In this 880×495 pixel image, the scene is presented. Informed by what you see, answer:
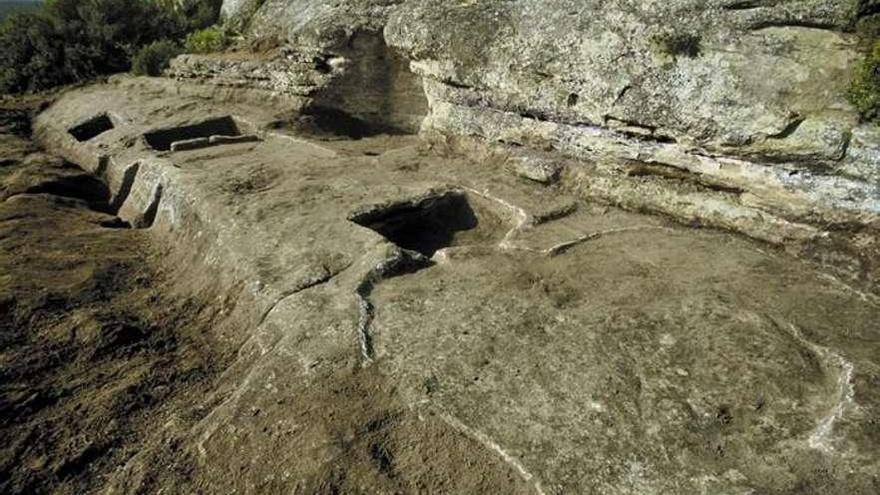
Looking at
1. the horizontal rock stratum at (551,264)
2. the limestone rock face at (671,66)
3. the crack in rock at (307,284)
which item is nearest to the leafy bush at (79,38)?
the horizontal rock stratum at (551,264)

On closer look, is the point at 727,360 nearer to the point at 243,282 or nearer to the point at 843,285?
the point at 843,285

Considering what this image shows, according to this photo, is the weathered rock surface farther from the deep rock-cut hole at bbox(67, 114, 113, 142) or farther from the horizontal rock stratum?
the deep rock-cut hole at bbox(67, 114, 113, 142)

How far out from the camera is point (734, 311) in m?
5.22

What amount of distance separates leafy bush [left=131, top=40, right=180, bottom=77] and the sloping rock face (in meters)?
6.80

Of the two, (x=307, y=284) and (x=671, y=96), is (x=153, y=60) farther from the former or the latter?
(x=671, y=96)

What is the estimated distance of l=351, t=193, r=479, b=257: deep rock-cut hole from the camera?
293 inches

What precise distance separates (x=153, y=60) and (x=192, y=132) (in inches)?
173

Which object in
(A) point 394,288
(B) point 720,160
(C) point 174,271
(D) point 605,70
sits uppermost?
(D) point 605,70

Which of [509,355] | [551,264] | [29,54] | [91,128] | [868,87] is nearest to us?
[509,355]

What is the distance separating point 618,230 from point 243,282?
3.99 metres

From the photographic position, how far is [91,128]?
1192 centimetres

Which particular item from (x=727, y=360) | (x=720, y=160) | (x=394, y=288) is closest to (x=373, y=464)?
(x=394, y=288)

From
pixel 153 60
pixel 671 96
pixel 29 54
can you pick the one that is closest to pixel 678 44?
pixel 671 96

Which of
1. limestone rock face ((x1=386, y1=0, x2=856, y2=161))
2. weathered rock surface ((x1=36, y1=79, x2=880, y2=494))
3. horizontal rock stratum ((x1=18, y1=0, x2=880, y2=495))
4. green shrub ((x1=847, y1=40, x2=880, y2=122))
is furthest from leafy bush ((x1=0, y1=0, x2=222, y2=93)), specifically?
green shrub ((x1=847, y1=40, x2=880, y2=122))
